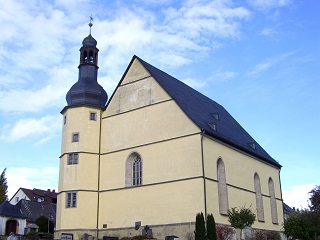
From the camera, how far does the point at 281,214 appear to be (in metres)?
40.3

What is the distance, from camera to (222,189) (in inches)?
1222

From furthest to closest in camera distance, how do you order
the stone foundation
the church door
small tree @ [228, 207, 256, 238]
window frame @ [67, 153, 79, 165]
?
the church door → window frame @ [67, 153, 79, 165] → small tree @ [228, 207, 256, 238] → the stone foundation

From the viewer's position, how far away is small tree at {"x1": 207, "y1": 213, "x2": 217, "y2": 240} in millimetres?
26094

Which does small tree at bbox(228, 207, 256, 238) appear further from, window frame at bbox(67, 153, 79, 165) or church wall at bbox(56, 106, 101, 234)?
window frame at bbox(67, 153, 79, 165)

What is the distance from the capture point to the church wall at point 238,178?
29180 mm

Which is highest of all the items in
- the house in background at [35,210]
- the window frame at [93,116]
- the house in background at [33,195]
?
the window frame at [93,116]

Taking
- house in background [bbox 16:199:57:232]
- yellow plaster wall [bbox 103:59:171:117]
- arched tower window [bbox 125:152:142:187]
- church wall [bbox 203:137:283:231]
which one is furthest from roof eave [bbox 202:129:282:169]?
house in background [bbox 16:199:57:232]

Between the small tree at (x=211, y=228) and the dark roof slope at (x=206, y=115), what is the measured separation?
5958 millimetres

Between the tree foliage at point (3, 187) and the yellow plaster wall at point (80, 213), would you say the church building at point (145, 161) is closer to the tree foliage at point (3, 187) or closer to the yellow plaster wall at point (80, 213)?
the yellow plaster wall at point (80, 213)

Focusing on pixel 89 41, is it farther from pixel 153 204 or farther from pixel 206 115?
pixel 153 204

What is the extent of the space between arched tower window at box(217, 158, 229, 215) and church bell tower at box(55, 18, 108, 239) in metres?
9.10

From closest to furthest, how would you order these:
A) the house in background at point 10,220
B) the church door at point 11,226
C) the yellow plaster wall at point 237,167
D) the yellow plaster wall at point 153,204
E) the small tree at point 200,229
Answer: the small tree at point 200,229 → the yellow plaster wall at point 153,204 → the yellow plaster wall at point 237,167 → the house in background at point 10,220 → the church door at point 11,226

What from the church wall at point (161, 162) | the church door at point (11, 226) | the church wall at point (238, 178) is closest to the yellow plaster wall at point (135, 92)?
the church wall at point (161, 162)

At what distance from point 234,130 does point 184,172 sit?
38.1ft
